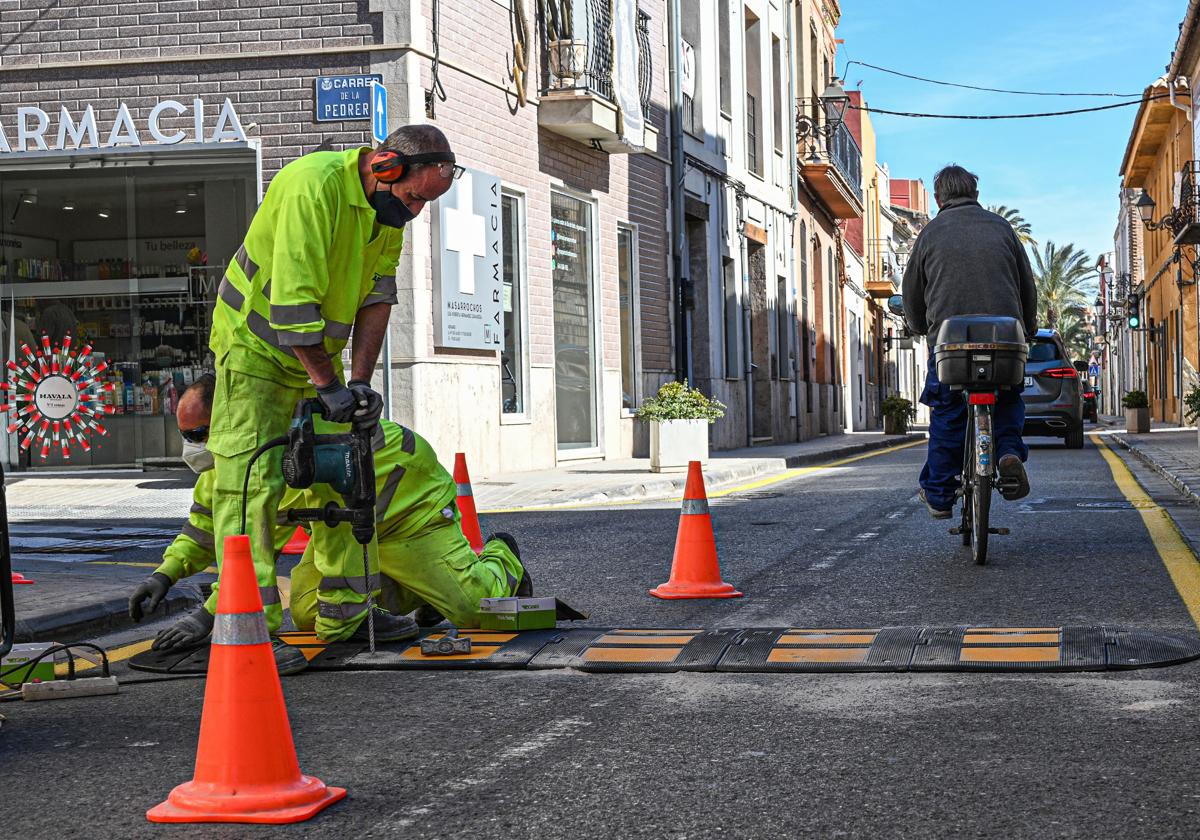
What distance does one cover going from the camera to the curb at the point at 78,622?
20.4 feet

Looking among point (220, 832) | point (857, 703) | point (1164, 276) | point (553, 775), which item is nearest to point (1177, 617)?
point (857, 703)

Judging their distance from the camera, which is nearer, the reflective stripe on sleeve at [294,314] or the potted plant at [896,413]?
the reflective stripe on sleeve at [294,314]

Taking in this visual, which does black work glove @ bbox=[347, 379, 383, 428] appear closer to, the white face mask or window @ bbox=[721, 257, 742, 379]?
the white face mask

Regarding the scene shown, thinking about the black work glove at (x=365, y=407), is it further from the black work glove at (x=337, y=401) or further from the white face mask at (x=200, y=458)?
the white face mask at (x=200, y=458)

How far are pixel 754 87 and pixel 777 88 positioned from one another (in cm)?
184

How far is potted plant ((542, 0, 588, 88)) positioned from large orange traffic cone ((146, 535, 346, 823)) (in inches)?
639

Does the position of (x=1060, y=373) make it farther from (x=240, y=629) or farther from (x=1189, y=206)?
(x=240, y=629)

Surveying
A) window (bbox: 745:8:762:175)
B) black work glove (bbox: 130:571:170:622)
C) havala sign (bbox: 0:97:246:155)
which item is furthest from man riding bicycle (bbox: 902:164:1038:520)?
window (bbox: 745:8:762:175)

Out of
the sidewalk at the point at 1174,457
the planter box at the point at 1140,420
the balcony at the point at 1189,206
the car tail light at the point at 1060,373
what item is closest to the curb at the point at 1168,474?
the sidewalk at the point at 1174,457

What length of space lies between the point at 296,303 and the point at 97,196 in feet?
42.8

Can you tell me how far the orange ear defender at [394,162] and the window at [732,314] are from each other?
21867 millimetres

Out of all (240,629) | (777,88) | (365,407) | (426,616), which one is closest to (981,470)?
(426,616)

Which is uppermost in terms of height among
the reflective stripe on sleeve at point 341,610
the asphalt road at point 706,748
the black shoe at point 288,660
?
the reflective stripe on sleeve at point 341,610

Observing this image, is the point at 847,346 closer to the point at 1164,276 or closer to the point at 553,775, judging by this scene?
the point at 1164,276
